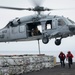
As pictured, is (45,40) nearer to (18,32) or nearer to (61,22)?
(61,22)

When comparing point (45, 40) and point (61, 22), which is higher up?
point (61, 22)

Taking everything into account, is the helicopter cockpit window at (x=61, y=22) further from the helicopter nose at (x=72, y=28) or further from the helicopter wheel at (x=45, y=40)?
the helicopter wheel at (x=45, y=40)

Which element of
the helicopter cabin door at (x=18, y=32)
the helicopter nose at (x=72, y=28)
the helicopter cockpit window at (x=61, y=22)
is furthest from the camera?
the helicopter cabin door at (x=18, y=32)

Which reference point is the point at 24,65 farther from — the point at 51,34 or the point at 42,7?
the point at 42,7

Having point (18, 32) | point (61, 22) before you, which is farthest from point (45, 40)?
point (18, 32)

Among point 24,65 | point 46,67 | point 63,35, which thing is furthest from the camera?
point 46,67

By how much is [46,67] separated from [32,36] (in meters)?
3.62

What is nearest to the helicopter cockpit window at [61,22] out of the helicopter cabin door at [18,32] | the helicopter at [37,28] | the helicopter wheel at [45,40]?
the helicopter at [37,28]

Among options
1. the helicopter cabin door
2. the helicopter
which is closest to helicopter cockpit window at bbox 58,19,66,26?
the helicopter

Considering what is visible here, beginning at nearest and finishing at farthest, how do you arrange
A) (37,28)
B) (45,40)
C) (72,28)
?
(72,28), (45,40), (37,28)

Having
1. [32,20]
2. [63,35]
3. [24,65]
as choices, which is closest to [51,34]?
[63,35]

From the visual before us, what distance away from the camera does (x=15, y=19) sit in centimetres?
3197

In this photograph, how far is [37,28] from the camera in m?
31.1

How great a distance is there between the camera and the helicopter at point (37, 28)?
92.4 feet
